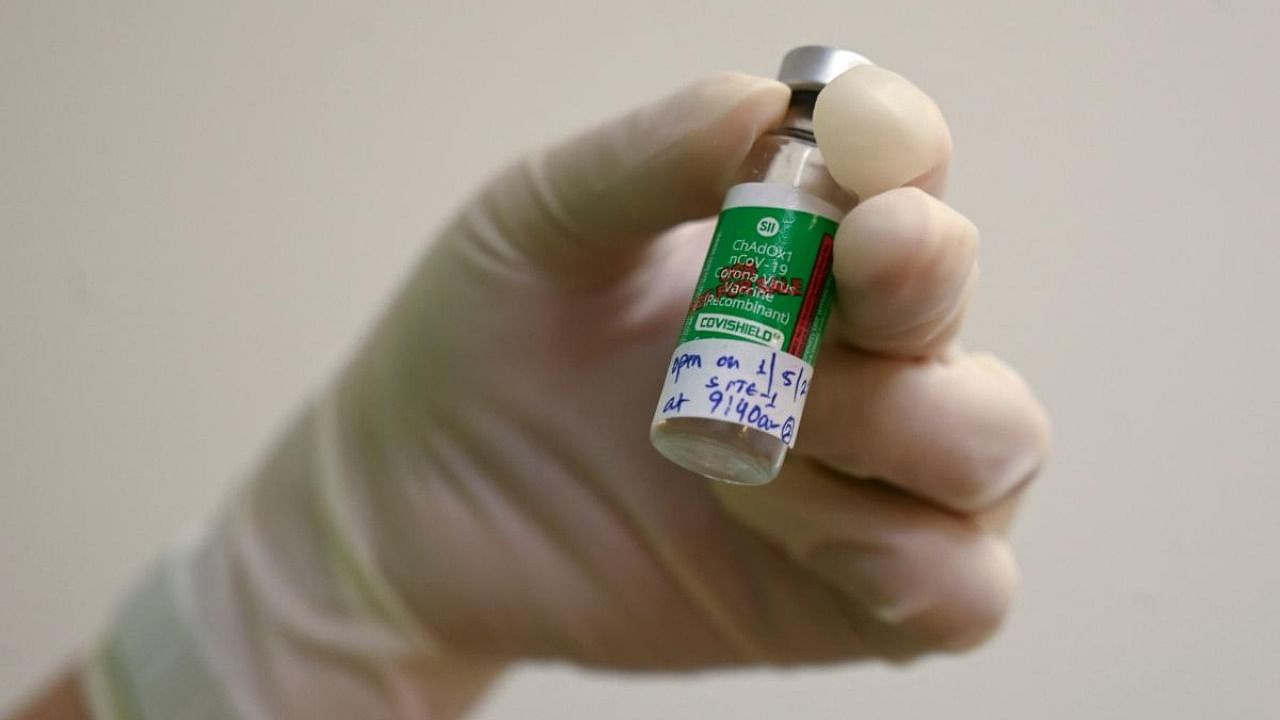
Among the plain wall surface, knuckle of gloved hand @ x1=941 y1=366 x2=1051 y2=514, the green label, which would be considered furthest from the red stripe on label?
the plain wall surface

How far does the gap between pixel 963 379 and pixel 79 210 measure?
100 centimetres

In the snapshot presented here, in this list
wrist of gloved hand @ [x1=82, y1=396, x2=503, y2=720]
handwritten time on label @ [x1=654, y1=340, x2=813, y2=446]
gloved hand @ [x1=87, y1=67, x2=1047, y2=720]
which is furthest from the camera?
wrist of gloved hand @ [x1=82, y1=396, x2=503, y2=720]

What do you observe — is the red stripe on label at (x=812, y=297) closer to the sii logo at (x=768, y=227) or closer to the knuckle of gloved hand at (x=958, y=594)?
the sii logo at (x=768, y=227)

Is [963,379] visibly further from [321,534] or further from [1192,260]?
[321,534]

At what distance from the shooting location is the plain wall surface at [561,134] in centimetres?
93

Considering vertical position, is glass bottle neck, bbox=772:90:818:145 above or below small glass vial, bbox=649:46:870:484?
above

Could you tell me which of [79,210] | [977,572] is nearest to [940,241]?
[977,572]

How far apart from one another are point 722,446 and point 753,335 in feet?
0.18

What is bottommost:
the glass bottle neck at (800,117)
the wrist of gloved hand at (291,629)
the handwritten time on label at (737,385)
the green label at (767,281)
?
the wrist of gloved hand at (291,629)

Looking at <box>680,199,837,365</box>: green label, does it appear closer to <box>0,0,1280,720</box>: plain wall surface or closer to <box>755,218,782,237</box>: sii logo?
<box>755,218,782,237</box>: sii logo

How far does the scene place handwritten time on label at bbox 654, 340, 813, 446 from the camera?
1.49 ft

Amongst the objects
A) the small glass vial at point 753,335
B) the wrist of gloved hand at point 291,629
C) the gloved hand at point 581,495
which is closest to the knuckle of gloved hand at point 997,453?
the gloved hand at point 581,495

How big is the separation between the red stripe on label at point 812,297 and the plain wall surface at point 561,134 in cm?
53

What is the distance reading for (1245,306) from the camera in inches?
36.4
